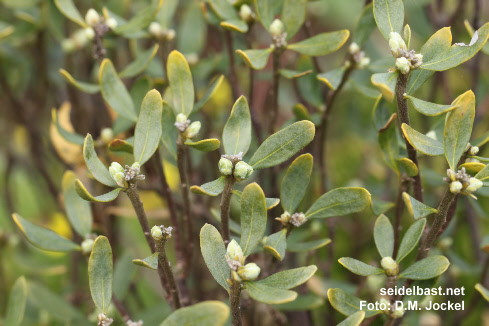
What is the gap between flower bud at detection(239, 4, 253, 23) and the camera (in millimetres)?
731

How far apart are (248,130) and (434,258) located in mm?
261

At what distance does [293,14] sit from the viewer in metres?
0.70

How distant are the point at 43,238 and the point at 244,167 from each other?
13.1 inches

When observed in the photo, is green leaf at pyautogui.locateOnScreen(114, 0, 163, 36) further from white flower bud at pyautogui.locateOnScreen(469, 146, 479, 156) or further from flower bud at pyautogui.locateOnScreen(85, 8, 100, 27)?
white flower bud at pyautogui.locateOnScreen(469, 146, 479, 156)

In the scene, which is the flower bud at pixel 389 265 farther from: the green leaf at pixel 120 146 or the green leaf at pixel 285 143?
the green leaf at pixel 120 146

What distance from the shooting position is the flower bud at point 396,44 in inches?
21.6

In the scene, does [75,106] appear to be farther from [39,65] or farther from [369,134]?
[369,134]

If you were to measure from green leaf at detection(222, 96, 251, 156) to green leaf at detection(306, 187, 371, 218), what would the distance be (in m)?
0.12

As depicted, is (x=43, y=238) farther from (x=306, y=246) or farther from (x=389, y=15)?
(x=389, y=15)

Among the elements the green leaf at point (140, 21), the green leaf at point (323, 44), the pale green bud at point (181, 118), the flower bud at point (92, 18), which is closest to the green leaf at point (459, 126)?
the green leaf at point (323, 44)

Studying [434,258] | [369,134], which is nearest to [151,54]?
[434,258]

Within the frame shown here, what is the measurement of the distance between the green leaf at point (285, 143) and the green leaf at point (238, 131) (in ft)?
0.12

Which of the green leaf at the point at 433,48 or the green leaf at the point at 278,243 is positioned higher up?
the green leaf at the point at 433,48

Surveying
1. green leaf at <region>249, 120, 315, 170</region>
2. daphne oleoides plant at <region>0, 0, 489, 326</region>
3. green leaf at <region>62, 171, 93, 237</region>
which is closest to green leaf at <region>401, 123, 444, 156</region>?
daphne oleoides plant at <region>0, 0, 489, 326</region>
